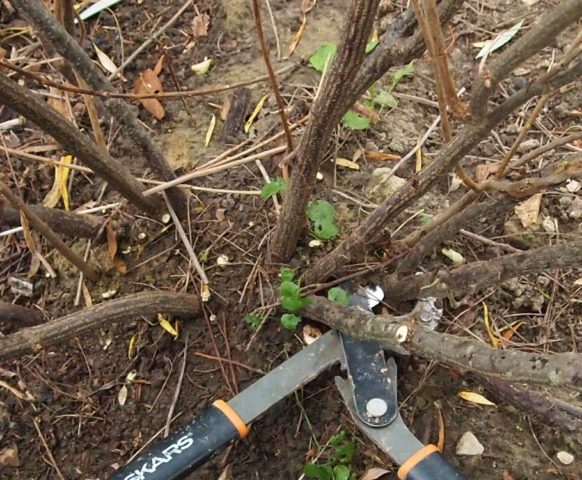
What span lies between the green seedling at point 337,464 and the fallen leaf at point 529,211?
0.65 m

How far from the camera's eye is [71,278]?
60.1 inches

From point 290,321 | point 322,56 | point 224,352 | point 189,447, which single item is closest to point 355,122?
point 322,56

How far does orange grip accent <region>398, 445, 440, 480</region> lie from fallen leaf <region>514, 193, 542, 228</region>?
0.61 metres

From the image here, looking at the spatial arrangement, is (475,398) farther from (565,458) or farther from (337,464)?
(337,464)

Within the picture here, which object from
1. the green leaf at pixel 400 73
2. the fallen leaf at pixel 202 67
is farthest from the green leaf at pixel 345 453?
the fallen leaf at pixel 202 67

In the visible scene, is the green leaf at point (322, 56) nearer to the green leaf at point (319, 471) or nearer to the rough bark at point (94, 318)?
the rough bark at point (94, 318)

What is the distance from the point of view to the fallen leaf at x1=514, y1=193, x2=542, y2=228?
1.50 metres

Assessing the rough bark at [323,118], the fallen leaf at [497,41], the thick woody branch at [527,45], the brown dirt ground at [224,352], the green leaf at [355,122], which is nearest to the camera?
the thick woody branch at [527,45]

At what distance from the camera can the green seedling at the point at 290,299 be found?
1.31 metres

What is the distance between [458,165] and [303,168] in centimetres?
30

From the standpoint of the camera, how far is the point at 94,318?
1.21m

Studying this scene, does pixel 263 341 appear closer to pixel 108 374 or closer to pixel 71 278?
pixel 108 374

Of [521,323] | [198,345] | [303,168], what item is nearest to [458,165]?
[303,168]

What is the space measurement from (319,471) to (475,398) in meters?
0.36
